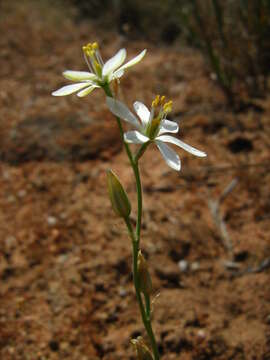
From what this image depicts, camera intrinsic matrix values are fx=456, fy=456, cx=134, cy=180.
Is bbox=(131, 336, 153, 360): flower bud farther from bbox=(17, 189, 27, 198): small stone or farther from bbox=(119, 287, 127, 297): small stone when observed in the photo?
bbox=(17, 189, 27, 198): small stone

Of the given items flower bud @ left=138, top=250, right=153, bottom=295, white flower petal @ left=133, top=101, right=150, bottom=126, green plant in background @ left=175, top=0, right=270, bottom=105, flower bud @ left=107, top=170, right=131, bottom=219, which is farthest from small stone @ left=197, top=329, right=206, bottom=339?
green plant in background @ left=175, top=0, right=270, bottom=105

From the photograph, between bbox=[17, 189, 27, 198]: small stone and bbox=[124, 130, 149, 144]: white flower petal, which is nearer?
bbox=[124, 130, 149, 144]: white flower petal

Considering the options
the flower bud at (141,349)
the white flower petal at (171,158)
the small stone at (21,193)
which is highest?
the white flower petal at (171,158)

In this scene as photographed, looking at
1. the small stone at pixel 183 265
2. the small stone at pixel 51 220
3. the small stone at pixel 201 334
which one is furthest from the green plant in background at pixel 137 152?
the small stone at pixel 51 220

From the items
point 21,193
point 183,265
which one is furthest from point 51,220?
point 183,265

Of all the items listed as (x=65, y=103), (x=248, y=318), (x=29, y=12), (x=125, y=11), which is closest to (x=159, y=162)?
(x=65, y=103)

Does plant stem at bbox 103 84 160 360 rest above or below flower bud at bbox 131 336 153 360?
above

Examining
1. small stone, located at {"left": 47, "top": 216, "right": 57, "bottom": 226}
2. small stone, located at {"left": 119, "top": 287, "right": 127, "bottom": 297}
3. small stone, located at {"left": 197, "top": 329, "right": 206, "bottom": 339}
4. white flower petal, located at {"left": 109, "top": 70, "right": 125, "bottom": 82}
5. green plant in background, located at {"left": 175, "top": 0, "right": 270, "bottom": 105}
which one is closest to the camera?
white flower petal, located at {"left": 109, "top": 70, "right": 125, "bottom": 82}

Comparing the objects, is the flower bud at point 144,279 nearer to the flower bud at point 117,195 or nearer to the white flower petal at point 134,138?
the flower bud at point 117,195
